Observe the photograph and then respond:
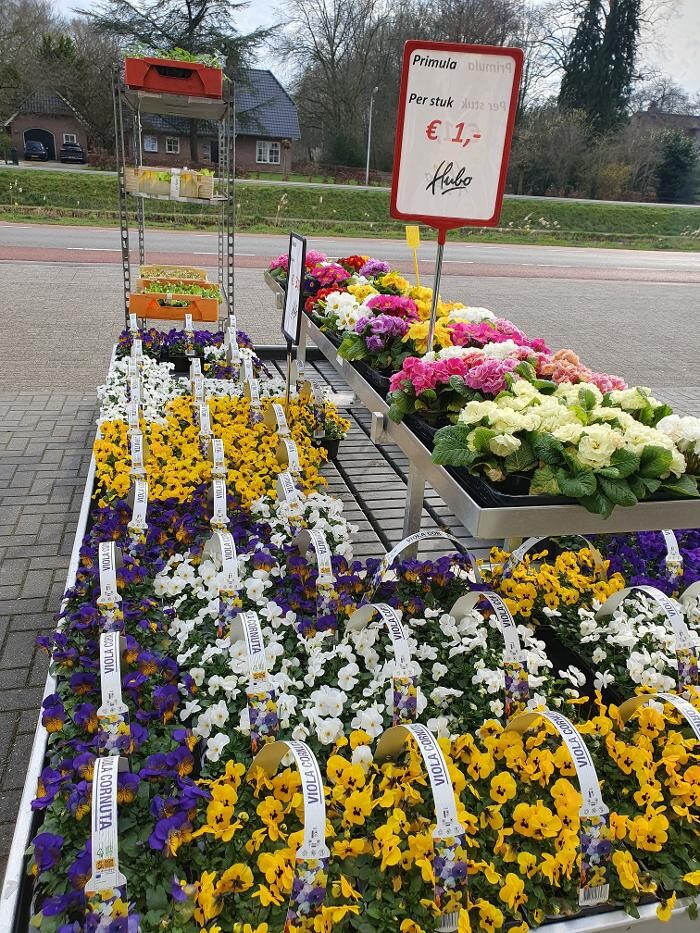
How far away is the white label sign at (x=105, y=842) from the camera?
1.41m

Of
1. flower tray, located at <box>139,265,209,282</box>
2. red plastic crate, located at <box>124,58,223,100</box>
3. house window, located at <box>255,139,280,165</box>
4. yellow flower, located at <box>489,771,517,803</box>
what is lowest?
yellow flower, located at <box>489,771,517,803</box>

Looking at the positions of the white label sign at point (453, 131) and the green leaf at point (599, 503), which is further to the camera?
the white label sign at point (453, 131)

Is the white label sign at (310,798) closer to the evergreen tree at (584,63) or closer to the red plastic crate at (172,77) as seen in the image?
the red plastic crate at (172,77)

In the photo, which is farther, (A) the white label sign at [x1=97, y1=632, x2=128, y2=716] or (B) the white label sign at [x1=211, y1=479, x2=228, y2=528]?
(B) the white label sign at [x1=211, y1=479, x2=228, y2=528]

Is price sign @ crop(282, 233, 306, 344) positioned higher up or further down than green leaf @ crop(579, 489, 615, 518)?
higher up

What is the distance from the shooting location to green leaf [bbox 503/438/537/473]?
2072 millimetres

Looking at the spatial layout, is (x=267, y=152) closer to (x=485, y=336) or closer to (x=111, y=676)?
(x=485, y=336)

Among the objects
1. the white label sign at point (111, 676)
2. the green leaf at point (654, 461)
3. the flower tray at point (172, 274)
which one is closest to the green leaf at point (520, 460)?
the green leaf at point (654, 461)

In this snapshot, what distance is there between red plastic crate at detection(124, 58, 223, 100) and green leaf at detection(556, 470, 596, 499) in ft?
14.3

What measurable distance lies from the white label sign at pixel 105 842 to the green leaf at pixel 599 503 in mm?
1335

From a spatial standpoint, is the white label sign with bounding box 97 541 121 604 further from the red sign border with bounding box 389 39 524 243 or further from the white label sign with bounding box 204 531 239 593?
the red sign border with bounding box 389 39 524 243

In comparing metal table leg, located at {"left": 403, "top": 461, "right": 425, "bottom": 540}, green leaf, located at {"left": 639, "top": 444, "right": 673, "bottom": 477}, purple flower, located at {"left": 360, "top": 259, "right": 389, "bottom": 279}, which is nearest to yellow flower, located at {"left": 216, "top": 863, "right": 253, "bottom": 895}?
green leaf, located at {"left": 639, "top": 444, "right": 673, "bottom": 477}

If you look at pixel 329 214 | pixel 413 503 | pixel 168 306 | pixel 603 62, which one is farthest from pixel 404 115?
pixel 603 62

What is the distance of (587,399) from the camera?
2.45 meters
